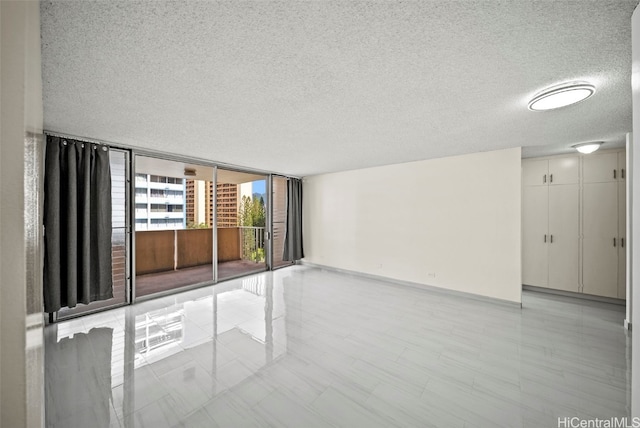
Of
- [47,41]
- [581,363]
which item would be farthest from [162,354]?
[581,363]

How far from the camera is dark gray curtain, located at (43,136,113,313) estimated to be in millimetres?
2668

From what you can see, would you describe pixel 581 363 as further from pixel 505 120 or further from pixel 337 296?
pixel 337 296

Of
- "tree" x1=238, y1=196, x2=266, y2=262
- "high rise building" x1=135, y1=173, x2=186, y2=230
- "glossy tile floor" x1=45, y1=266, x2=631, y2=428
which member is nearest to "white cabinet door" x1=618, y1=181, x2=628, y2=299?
"glossy tile floor" x1=45, y1=266, x2=631, y2=428

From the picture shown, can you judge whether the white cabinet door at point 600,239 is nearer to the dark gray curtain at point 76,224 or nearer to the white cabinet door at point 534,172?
the white cabinet door at point 534,172

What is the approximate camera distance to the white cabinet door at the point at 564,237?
12.3 ft

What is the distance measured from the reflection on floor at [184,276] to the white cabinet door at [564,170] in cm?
577

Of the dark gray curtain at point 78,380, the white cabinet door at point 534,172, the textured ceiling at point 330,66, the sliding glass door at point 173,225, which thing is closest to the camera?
the textured ceiling at point 330,66

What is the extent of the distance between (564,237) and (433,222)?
2.03 meters

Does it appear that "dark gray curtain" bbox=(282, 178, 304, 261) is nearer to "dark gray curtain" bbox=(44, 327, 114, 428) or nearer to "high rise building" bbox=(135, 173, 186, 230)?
"high rise building" bbox=(135, 173, 186, 230)

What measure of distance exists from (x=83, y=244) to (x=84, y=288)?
538 mm

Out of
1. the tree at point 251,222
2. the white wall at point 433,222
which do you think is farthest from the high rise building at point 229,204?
the white wall at point 433,222

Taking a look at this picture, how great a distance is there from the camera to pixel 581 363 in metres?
2.09

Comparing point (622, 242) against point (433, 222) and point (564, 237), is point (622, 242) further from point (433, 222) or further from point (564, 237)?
point (433, 222)

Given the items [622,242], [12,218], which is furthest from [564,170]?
[12,218]
